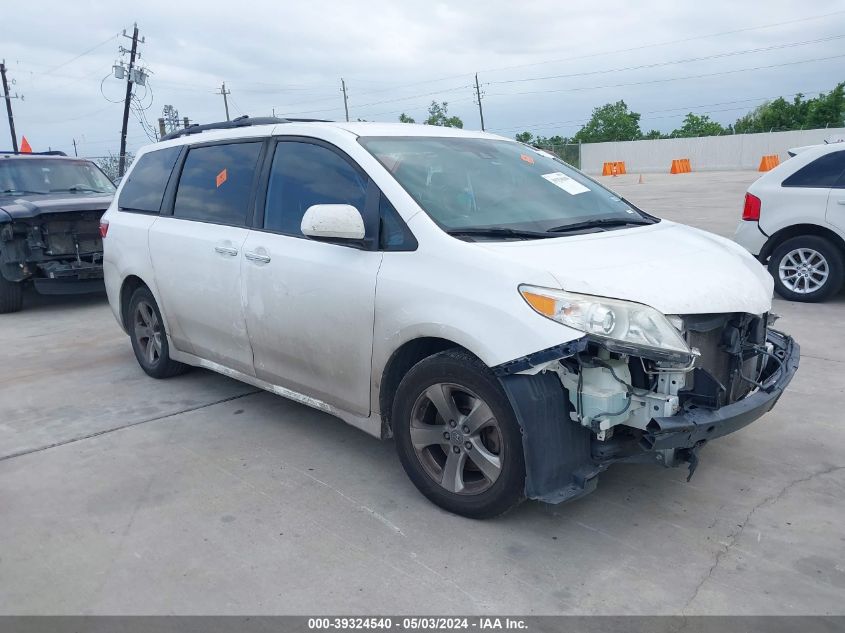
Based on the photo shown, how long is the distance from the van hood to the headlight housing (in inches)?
1.7

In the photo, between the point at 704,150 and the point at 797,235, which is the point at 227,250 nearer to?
the point at 797,235

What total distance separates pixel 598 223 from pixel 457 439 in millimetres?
1437

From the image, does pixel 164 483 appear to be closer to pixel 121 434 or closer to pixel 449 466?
pixel 121 434

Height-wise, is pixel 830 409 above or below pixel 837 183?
below

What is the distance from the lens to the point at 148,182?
562cm

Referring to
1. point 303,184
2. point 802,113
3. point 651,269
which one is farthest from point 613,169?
point 651,269

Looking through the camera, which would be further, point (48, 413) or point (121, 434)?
point (48, 413)

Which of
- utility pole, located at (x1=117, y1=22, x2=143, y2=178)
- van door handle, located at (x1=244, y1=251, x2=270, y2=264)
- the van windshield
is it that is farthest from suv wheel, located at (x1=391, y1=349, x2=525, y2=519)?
utility pole, located at (x1=117, y1=22, x2=143, y2=178)

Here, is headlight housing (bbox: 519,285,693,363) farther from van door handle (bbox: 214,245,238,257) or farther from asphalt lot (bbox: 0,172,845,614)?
van door handle (bbox: 214,245,238,257)

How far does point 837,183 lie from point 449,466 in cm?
608

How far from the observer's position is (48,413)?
5094 millimetres

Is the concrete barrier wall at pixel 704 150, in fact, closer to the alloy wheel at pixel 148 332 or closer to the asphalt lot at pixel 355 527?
the alloy wheel at pixel 148 332

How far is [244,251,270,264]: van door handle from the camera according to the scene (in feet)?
13.7
